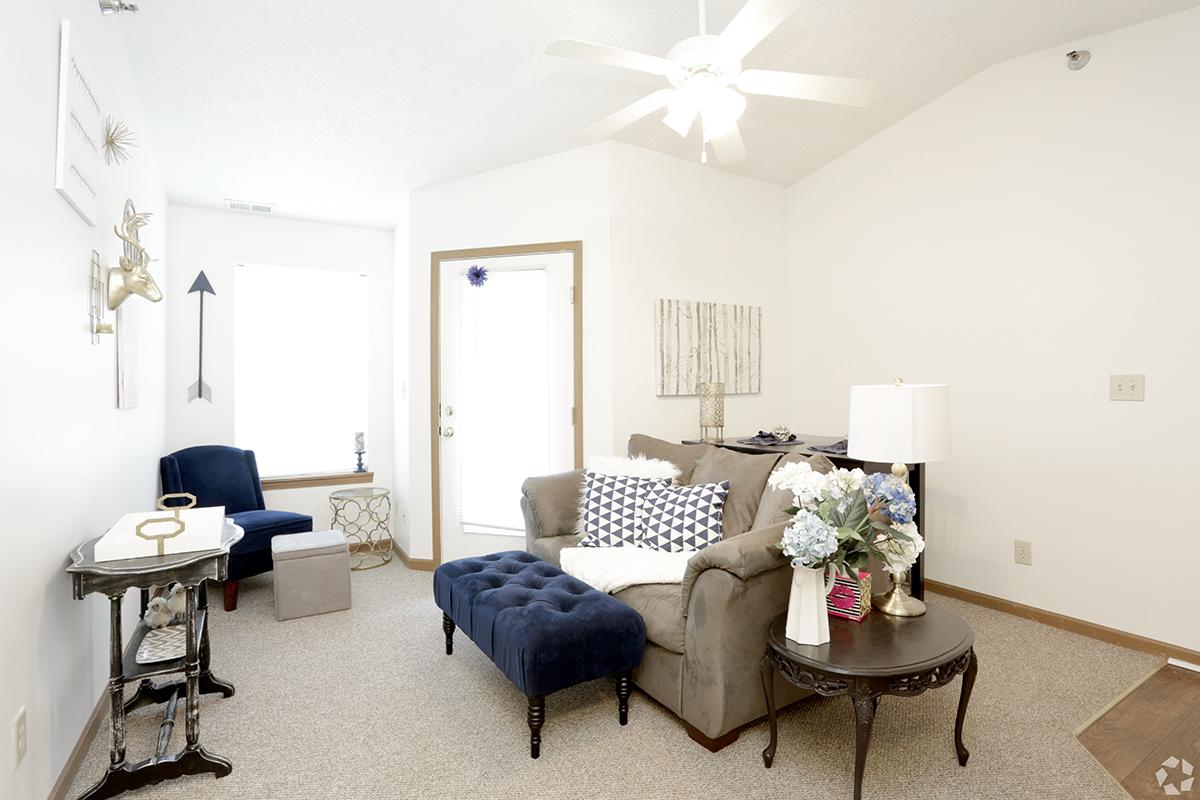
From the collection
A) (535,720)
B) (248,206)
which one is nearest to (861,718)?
(535,720)

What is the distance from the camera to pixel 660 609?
90.6 inches

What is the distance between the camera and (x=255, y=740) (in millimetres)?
2229

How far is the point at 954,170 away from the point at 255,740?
447 cm

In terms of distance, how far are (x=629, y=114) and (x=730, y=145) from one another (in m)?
0.42

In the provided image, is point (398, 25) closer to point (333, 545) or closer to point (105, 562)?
point (105, 562)

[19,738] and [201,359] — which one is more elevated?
[201,359]

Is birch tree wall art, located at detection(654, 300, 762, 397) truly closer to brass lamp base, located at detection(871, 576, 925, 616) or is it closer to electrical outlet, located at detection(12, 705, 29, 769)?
brass lamp base, located at detection(871, 576, 925, 616)

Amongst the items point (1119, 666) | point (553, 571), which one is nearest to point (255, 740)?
point (553, 571)

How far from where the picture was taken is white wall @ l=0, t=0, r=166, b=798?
153cm

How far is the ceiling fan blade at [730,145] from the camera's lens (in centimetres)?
→ 233

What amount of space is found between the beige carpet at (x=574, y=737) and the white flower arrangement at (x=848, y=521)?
60cm

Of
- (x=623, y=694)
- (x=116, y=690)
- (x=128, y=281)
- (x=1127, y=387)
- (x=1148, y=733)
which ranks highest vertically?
(x=128, y=281)

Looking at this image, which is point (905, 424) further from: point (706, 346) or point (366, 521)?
point (366, 521)

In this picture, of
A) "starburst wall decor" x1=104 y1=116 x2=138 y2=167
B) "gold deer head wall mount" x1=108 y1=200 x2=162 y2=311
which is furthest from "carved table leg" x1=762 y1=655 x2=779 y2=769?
"starburst wall decor" x1=104 y1=116 x2=138 y2=167
